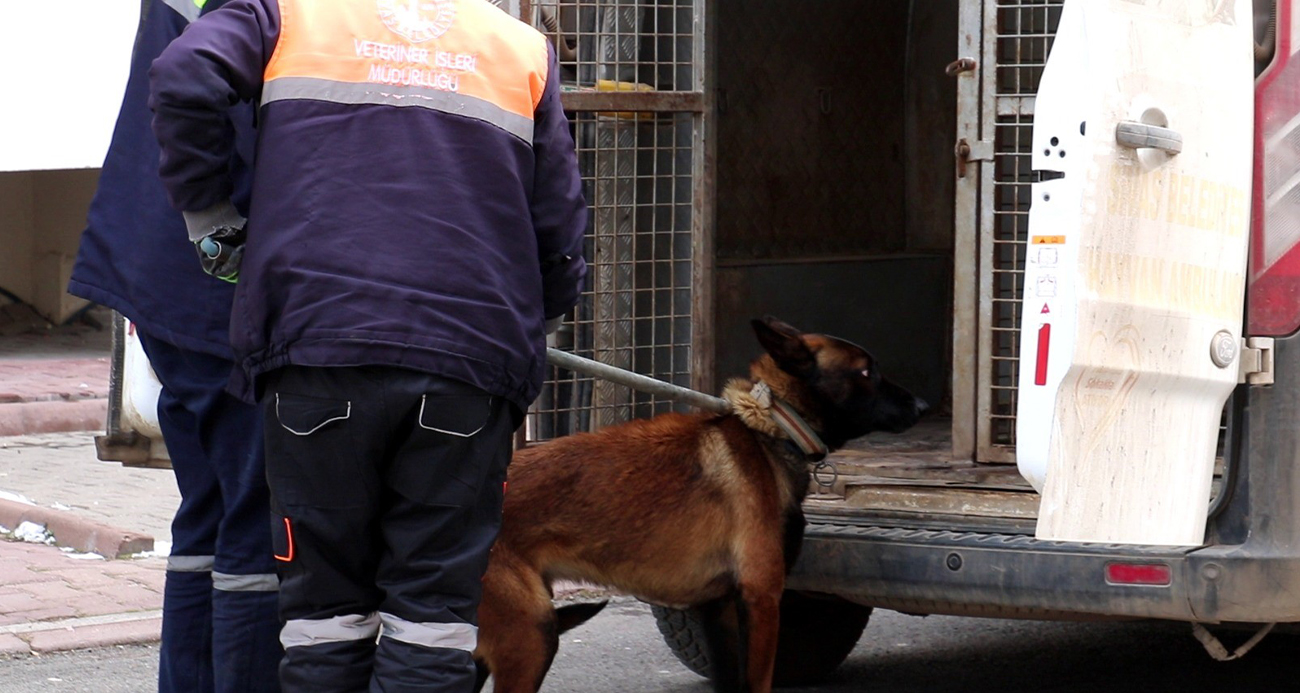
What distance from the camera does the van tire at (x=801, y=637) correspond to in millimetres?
4566

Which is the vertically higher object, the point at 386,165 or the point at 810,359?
the point at 386,165

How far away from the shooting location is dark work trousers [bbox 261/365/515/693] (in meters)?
2.96

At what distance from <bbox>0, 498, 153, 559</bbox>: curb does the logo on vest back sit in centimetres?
375

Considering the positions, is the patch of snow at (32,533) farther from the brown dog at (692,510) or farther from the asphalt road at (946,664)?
the brown dog at (692,510)

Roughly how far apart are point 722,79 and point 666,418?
3.05 m

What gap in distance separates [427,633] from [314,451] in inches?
16.3

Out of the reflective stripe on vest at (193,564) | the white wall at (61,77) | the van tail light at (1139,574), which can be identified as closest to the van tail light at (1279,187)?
the van tail light at (1139,574)

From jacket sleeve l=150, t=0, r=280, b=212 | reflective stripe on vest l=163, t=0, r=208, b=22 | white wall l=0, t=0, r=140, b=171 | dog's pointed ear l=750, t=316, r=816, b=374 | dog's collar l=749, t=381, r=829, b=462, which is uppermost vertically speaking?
white wall l=0, t=0, r=140, b=171

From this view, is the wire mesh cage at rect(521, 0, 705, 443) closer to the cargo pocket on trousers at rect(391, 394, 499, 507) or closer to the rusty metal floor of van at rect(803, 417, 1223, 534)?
the rusty metal floor of van at rect(803, 417, 1223, 534)

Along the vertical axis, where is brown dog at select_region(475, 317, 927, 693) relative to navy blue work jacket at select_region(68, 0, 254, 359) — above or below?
below

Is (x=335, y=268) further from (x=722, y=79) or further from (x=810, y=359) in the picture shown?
(x=722, y=79)

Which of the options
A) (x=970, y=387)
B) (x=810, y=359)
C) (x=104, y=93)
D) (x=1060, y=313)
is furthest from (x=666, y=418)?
(x=104, y=93)

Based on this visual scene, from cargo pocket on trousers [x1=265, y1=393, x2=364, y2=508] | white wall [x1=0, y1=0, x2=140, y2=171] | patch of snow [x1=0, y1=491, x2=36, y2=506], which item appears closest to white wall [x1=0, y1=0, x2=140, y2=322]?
white wall [x1=0, y1=0, x2=140, y2=171]

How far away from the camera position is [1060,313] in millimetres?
3168
